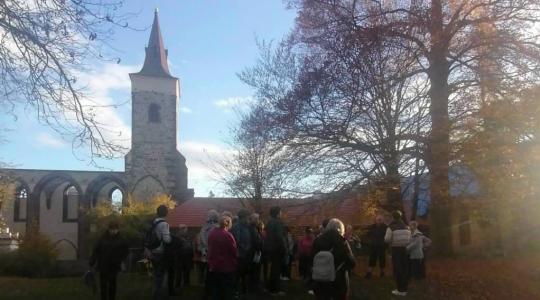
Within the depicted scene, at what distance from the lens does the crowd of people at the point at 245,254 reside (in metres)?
8.34

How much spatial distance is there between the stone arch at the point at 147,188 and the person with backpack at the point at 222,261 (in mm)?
37201

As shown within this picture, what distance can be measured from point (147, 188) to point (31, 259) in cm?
2433

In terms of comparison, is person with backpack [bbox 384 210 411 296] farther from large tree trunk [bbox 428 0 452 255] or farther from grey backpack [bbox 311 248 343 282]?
large tree trunk [bbox 428 0 452 255]

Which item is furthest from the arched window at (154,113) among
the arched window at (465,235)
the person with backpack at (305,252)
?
the person with backpack at (305,252)

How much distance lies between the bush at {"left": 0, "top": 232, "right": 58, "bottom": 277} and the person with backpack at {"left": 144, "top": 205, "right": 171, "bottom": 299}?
1347cm

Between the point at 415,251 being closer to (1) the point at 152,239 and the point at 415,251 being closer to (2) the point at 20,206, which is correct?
(1) the point at 152,239

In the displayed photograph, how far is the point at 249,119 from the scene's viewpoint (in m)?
22.0

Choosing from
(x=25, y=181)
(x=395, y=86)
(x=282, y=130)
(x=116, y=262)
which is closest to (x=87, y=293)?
(x=116, y=262)

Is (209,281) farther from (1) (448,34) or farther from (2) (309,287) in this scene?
(1) (448,34)

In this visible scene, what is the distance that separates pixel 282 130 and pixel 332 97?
85.2 inches

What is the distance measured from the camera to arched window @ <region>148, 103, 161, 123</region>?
48625 millimetres

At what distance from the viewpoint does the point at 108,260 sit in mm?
9984

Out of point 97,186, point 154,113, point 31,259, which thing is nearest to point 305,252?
point 31,259

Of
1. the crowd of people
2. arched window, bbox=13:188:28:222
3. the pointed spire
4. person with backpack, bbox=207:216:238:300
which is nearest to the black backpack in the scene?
the crowd of people
